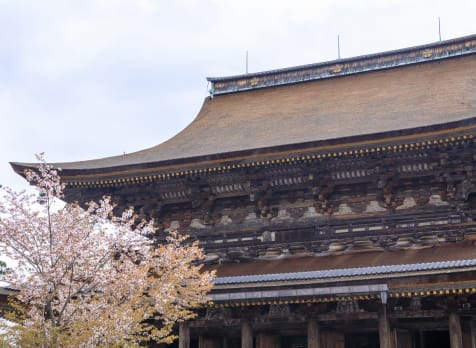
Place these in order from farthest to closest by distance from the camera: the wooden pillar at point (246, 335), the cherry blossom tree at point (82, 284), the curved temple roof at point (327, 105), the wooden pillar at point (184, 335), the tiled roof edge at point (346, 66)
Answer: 1. the tiled roof edge at point (346, 66)
2. the curved temple roof at point (327, 105)
3. the wooden pillar at point (184, 335)
4. the wooden pillar at point (246, 335)
5. the cherry blossom tree at point (82, 284)

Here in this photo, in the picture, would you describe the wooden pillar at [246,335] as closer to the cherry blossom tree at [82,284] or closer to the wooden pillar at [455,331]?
the cherry blossom tree at [82,284]

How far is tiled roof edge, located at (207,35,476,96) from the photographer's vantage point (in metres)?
21.5

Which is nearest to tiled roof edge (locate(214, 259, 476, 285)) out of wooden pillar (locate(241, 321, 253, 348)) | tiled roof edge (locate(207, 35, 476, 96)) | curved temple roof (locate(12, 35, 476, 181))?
wooden pillar (locate(241, 321, 253, 348))

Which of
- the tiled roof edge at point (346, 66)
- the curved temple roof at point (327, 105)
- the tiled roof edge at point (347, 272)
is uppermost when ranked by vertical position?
the tiled roof edge at point (346, 66)

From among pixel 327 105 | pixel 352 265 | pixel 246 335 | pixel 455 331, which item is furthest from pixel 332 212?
pixel 327 105

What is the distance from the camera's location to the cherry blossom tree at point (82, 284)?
12.2 metres

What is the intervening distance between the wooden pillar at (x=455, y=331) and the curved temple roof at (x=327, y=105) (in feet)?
16.8

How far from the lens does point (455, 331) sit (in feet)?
42.0

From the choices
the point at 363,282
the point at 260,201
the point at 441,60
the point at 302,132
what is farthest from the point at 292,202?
the point at 441,60

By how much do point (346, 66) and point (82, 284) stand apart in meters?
14.1

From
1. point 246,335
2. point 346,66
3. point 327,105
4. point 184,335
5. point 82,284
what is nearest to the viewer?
point 82,284

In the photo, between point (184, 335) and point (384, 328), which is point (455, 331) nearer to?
point (384, 328)

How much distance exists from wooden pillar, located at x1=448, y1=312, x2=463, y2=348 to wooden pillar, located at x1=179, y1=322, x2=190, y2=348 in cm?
601

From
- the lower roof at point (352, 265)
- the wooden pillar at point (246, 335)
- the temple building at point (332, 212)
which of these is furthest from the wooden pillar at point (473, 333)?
the wooden pillar at point (246, 335)
